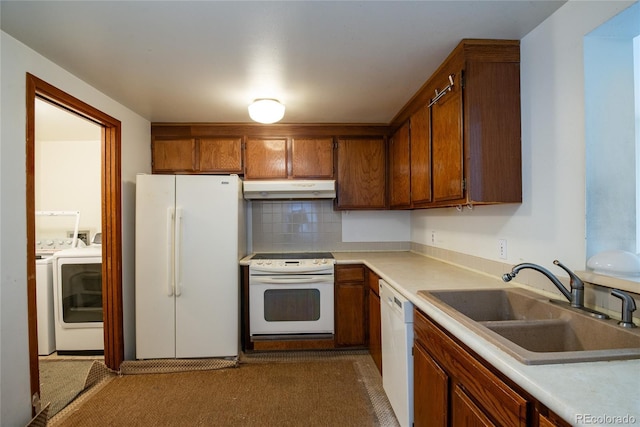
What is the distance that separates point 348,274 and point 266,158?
1.40m

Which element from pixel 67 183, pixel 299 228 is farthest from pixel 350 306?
pixel 67 183

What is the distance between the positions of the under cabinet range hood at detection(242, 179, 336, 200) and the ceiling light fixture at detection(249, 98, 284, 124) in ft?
2.14

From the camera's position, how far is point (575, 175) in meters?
1.26

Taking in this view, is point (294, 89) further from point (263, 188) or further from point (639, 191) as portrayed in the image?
point (639, 191)

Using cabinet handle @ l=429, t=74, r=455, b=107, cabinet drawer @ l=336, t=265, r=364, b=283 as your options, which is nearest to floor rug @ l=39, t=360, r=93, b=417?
cabinet drawer @ l=336, t=265, r=364, b=283

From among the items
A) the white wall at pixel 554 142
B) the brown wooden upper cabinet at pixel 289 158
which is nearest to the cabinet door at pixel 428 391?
the white wall at pixel 554 142

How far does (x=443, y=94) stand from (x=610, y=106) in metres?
0.79

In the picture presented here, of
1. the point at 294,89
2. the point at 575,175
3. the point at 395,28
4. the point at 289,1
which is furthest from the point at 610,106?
the point at 294,89

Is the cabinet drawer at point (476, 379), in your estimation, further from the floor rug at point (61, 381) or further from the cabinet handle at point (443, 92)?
the floor rug at point (61, 381)

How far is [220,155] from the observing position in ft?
9.59

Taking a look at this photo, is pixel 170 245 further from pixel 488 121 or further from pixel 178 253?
pixel 488 121

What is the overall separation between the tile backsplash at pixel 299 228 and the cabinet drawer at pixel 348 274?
0.58 metres

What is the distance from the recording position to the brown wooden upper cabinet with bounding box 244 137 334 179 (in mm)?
2934

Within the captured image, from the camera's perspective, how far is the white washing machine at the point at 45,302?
2.58 m
